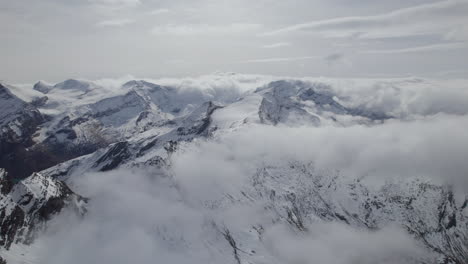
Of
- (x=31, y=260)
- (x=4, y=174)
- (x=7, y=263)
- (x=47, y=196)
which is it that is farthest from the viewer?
(x=47, y=196)

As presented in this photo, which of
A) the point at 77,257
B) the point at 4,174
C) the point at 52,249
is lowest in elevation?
the point at 77,257

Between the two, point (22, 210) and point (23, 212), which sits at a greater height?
point (22, 210)

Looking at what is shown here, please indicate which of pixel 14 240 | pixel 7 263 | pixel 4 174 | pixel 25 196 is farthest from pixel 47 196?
pixel 7 263

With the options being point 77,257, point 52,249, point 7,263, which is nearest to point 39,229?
point 52,249

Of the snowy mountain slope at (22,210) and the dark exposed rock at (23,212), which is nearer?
the dark exposed rock at (23,212)

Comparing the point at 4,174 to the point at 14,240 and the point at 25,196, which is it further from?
the point at 14,240

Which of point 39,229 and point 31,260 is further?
point 39,229

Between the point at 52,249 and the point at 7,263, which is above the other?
the point at 7,263

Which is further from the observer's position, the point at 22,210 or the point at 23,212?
the point at 23,212

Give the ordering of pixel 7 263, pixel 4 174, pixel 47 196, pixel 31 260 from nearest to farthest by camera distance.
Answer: pixel 7 263, pixel 31 260, pixel 4 174, pixel 47 196

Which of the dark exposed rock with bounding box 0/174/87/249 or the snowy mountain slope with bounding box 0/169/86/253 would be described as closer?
the dark exposed rock with bounding box 0/174/87/249
